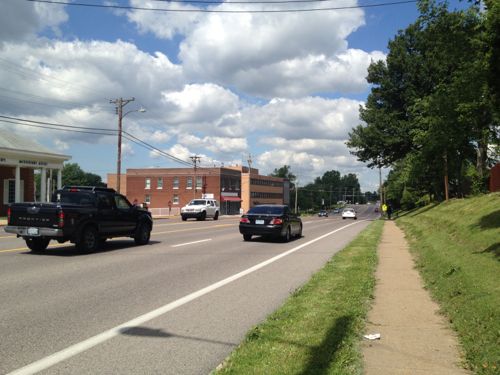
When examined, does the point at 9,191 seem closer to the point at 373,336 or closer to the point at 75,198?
the point at 75,198

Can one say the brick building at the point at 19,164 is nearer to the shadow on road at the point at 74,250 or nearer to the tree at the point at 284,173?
the shadow on road at the point at 74,250

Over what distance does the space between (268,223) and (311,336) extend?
13523mm

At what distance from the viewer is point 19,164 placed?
39.8m

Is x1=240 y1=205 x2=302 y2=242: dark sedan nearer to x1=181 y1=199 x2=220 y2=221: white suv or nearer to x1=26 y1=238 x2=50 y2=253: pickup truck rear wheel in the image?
x1=26 y1=238 x2=50 y2=253: pickup truck rear wheel

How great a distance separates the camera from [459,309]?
6.88 metres

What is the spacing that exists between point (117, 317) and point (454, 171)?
1563 inches

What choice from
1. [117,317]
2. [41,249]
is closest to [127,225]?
[41,249]

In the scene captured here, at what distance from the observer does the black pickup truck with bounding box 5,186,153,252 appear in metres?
13.4

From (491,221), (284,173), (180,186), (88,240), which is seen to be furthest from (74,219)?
(284,173)

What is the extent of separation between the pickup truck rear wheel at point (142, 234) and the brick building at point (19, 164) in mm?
25942

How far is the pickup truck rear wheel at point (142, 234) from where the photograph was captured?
1677cm

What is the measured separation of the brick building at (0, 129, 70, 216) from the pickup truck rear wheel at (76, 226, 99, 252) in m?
27.7

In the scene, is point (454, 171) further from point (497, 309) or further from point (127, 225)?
point (497, 309)

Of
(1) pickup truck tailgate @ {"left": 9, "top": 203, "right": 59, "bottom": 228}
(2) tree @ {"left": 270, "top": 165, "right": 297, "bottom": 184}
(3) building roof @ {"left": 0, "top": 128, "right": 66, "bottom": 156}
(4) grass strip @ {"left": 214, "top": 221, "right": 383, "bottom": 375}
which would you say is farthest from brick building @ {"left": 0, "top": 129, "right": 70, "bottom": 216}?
(2) tree @ {"left": 270, "top": 165, "right": 297, "bottom": 184}
